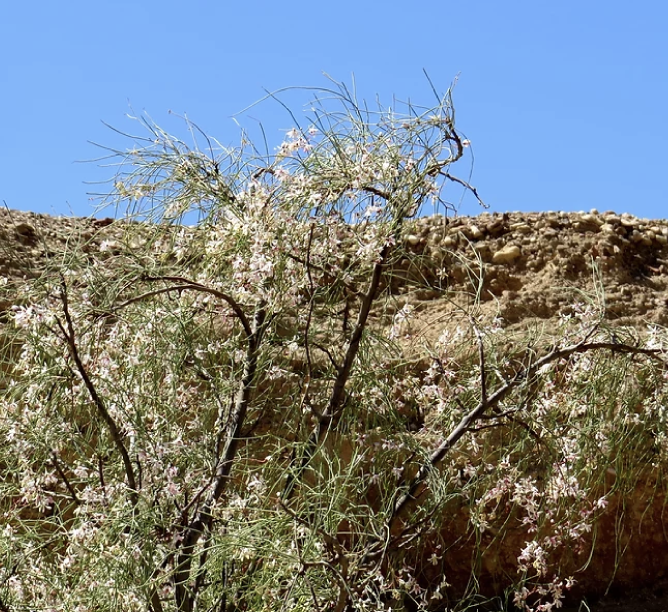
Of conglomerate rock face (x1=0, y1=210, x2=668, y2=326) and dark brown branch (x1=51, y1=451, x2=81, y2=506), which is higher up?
conglomerate rock face (x1=0, y1=210, x2=668, y2=326)

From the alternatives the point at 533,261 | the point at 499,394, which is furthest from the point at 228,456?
the point at 533,261

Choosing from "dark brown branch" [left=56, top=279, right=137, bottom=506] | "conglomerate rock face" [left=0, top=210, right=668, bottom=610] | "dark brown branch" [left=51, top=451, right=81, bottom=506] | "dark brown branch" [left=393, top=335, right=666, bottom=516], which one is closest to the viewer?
"dark brown branch" [left=56, top=279, right=137, bottom=506]

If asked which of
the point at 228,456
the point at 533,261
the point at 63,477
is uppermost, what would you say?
the point at 533,261

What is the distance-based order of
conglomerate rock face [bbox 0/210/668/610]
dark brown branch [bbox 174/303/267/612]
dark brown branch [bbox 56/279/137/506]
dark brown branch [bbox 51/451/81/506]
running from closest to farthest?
dark brown branch [bbox 56/279/137/506]
dark brown branch [bbox 174/303/267/612]
dark brown branch [bbox 51/451/81/506]
conglomerate rock face [bbox 0/210/668/610]

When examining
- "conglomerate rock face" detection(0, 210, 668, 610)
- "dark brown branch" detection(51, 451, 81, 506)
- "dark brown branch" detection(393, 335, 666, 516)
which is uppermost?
"conglomerate rock face" detection(0, 210, 668, 610)

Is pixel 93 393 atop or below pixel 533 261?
below

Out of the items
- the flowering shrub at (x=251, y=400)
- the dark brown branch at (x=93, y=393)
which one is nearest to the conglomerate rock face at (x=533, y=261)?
the flowering shrub at (x=251, y=400)

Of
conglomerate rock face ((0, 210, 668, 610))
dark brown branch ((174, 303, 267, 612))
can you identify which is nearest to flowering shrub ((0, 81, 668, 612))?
dark brown branch ((174, 303, 267, 612))

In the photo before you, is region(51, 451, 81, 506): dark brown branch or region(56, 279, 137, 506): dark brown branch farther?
region(51, 451, 81, 506): dark brown branch

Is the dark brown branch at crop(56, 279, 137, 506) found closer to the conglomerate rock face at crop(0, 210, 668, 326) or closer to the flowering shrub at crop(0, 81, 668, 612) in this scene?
the flowering shrub at crop(0, 81, 668, 612)

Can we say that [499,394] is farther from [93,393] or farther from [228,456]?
[93,393]

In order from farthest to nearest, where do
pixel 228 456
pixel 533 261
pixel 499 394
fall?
pixel 533 261 → pixel 228 456 → pixel 499 394

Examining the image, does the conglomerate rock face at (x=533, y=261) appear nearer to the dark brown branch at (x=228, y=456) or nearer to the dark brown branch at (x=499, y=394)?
the dark brown branch at (x=228, y=456)

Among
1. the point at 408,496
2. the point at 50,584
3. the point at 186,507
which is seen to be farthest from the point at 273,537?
the point at 50,584
